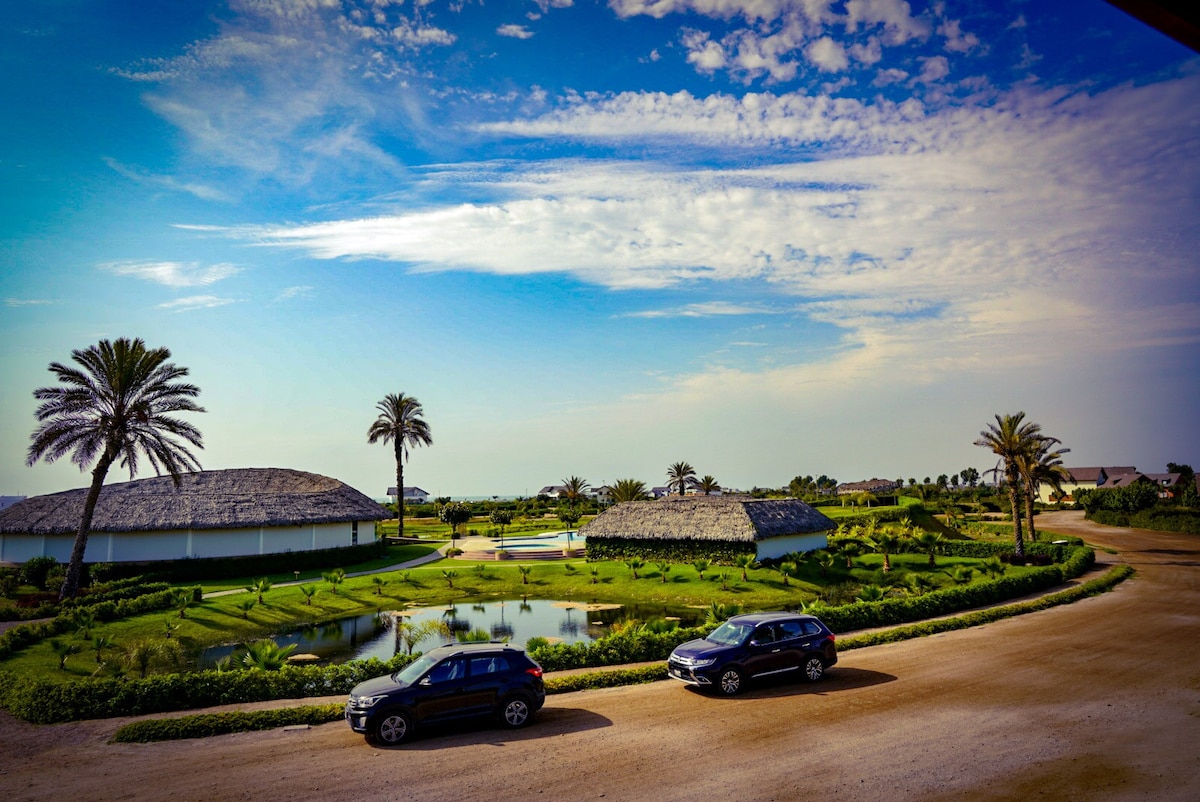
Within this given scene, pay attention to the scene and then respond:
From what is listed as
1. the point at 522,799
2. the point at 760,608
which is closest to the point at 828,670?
the point at 522,799

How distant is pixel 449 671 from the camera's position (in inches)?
635

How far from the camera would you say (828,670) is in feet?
70.2

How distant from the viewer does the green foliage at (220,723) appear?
1634 cm

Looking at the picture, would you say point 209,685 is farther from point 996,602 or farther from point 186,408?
point 996,602

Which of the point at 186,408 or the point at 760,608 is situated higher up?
the point at 186,408

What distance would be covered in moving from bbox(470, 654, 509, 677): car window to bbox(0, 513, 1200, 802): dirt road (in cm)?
127

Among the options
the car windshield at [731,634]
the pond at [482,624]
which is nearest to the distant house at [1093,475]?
the pond at [482,624]

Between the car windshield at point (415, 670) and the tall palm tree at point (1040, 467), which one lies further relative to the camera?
the tall palm tree at point (1040, 467)

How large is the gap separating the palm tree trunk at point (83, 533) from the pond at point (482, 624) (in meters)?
13.2

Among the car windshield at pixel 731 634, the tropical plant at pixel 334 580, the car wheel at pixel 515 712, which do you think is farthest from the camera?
the tropical plant at pixel 334 580

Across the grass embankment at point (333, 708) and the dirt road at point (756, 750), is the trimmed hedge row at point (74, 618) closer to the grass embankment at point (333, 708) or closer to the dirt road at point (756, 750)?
the dirt road at point (756, 750)

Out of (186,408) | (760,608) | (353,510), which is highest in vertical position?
(186,408)

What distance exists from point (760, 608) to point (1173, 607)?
17.4m

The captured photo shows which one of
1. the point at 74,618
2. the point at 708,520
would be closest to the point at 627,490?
the point at 708,520
